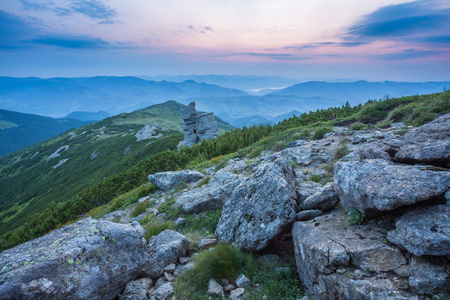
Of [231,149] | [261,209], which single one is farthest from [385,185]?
[231,149]

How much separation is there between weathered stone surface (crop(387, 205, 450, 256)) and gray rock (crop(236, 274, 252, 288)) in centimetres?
350

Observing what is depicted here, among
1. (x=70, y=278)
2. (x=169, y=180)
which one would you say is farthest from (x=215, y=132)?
(x=70, y=278)

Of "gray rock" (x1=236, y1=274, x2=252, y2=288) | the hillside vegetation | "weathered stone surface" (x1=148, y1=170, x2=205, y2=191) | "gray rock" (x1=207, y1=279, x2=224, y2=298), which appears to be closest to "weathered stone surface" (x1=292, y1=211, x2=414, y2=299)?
"gray rock" (x1=236, y1=274, x2=252, y2=288)

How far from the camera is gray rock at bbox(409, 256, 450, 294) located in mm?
3604

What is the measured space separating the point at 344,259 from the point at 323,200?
2502 mm

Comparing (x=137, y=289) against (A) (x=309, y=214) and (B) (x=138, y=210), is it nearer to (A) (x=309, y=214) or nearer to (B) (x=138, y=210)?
(A) (x=309, y=214)

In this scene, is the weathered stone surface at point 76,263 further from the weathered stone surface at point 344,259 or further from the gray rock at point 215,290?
the weathered stone surface at point 344,259

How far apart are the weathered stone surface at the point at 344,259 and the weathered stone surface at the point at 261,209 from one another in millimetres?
1047

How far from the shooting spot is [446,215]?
158 inches

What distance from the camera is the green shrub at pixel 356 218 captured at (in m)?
5.40

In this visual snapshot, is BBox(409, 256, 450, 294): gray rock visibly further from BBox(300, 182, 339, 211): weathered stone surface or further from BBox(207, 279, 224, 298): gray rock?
BBox(207, 279, 224, 298): gray rock

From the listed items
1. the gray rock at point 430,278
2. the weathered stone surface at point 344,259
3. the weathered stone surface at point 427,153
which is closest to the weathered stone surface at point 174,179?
the weathered stone surface at point 344,259

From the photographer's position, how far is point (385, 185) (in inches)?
192

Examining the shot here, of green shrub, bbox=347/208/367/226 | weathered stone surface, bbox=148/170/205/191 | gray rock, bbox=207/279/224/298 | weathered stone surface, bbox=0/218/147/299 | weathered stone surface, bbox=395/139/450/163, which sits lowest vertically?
weathered stone surface, bbox=148/170/205/191
